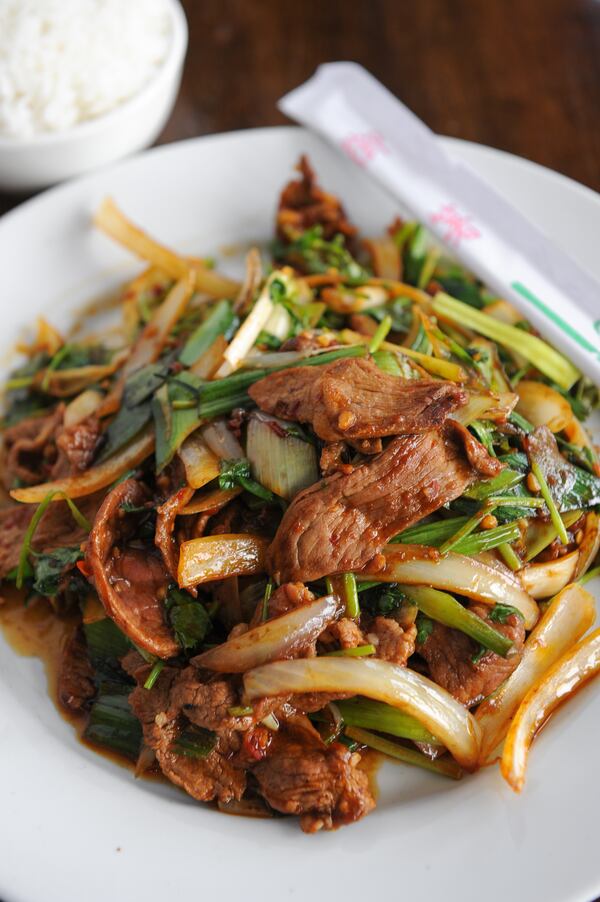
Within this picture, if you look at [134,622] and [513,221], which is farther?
[513,221]

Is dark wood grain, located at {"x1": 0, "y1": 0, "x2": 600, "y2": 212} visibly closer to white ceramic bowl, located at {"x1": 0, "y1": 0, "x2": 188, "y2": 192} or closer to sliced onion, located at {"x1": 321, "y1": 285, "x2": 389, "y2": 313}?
white ceramic bowl, located at {"x1": 0, "y1": 0, "x2": 188, "y2": 192}

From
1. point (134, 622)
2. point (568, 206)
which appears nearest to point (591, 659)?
point (134, 622)

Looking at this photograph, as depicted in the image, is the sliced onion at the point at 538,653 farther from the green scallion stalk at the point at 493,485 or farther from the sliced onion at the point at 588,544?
the green scallion stalk at the point at 493,485

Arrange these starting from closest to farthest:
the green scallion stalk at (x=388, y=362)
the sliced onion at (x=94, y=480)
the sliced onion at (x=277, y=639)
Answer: the sliced onion at (x=277, y=639) < the green scallion stalk at (x=388, y=362) < the sliced onion at (x=94, y=480)

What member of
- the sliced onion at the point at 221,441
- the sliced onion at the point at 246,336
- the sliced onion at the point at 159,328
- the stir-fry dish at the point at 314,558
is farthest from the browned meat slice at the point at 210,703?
the sliced onion at the point at 159,328

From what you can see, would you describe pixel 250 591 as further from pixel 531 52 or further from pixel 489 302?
pixel 531 52

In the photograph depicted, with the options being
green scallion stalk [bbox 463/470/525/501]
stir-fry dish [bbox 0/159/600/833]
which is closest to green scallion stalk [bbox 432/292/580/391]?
stir-fry dish [bbox 0/159/600/833]
